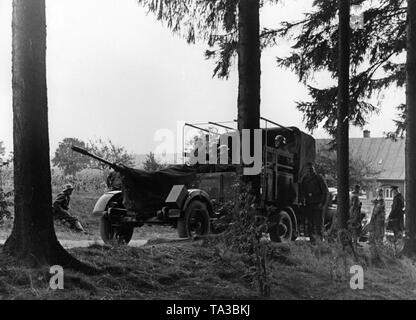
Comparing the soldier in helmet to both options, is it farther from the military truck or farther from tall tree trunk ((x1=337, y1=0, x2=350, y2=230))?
tall tree trunk ((x1=337, y1=0, x2=350, y2=230))

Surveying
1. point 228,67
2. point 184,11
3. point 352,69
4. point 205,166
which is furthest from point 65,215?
point 352,69

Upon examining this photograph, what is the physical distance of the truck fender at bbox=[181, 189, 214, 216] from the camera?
34.8 feet

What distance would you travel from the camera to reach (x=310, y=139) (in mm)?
14234

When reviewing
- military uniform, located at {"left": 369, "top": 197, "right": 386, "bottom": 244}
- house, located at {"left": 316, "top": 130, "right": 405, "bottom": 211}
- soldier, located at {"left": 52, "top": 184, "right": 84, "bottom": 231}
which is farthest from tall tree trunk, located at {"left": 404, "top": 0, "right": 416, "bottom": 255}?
house, located at {"left": 316, "top": 130, "right": 405, "bottom": 211}

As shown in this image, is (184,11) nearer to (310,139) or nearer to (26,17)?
(26,17)

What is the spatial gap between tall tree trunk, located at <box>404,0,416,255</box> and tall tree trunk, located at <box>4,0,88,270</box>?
23.7 ft

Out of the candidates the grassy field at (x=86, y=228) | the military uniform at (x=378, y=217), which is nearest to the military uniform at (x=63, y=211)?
the grassy field at (x=86, y=228)

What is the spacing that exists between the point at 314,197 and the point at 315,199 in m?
0.05

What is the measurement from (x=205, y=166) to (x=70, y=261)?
235 inches

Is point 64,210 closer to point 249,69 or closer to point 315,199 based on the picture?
point 315,199

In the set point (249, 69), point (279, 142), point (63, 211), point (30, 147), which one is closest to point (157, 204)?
point (249, 69)

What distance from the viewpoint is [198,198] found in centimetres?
1098

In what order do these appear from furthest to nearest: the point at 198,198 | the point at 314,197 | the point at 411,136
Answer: the point at 314,197 < the point at 411,136 < the point at 198,198

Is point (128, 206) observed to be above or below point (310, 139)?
below
